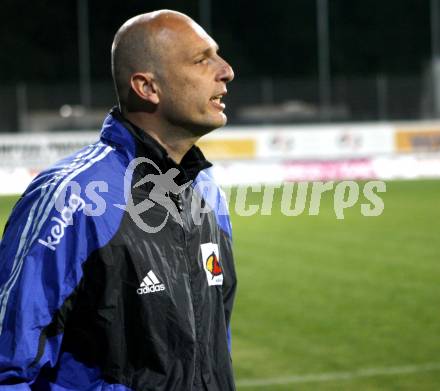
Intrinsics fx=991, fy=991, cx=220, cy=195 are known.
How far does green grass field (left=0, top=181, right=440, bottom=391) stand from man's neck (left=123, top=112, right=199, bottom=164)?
3.88 meters

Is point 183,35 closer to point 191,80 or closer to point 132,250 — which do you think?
point 191,80

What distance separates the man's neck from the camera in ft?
8.32

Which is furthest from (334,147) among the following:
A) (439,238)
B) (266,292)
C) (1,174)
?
(266,292)

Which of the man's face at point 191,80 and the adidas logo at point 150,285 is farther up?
the man's face at point 191,80

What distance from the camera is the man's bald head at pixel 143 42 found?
2.46 meters

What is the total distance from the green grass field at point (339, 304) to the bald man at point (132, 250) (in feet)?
12.5

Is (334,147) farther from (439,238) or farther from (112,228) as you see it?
(112,228)

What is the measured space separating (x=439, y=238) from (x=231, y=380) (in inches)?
434

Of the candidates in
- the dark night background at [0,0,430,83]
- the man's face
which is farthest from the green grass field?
the dark night background at [0,0,430,83]

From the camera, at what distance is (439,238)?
13.3m

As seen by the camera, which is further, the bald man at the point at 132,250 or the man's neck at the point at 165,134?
the man's neck at the point at 165,134

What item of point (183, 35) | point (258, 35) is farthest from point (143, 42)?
point (258, 35)

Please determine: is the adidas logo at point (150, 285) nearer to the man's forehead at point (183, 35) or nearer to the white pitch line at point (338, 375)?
the man's forehead at point (183, 35)

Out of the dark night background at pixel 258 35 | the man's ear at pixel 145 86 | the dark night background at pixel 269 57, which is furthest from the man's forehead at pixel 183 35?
the dark night background at pixel 258 35
